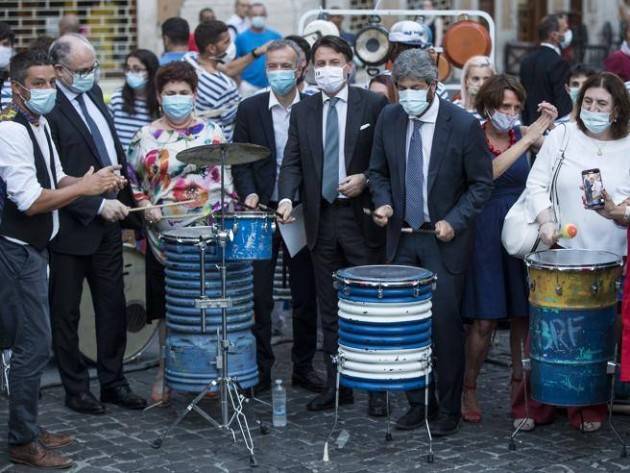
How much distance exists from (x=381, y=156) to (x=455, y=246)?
66 centimetres

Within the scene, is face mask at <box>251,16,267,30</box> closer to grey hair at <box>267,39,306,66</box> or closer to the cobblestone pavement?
grey hair at <box>267,39,306,66</box>

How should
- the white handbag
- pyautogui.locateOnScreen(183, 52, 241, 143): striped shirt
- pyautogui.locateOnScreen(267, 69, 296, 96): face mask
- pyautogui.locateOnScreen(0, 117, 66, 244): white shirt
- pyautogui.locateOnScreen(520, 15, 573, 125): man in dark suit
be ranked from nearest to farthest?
1. pyautogui.locateOnScreen(0, 117, 66, 244): white shirt
2. the white handbag
3. pyautogui.locateOnScreen(267, 69, 296, 96): face mask
4. pyautogui.locateOnScreen(183, 52, 241, 143): striped shirt
5. pyautogui.locateOnScreen(520, 15, 573, 125): man in dark suit

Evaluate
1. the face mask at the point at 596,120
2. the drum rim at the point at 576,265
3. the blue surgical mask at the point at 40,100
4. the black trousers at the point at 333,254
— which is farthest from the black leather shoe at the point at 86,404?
the face mask at the point at 596,120

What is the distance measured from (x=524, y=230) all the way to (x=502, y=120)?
69 cm

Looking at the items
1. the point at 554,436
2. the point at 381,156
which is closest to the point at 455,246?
the point at 381,156

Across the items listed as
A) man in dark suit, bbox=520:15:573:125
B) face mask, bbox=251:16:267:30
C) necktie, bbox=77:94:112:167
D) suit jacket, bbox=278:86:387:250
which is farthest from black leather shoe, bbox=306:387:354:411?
face mask, bbox=251:16:267:30

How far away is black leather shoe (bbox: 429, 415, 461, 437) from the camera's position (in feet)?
24.3

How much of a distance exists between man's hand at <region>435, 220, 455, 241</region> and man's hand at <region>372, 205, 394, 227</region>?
11.2 inches

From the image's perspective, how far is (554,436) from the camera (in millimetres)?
7434

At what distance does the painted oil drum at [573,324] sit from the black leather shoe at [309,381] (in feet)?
5.62

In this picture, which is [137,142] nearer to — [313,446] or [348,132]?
[348,132]

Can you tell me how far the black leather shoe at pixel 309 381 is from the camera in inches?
329

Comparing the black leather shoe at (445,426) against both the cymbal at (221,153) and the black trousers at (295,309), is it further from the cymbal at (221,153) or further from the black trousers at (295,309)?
the cymbal at (221,153)

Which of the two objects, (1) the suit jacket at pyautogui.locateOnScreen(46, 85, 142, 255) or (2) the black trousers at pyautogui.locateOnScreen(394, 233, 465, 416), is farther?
(1) the suit jacket at pyautogui.locateOnScreen(46, 85, 142, 255)
